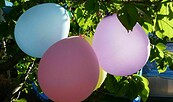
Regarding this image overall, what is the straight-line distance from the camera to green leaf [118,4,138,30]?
101 cm

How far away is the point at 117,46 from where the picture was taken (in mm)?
1201

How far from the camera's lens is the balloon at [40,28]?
127cm

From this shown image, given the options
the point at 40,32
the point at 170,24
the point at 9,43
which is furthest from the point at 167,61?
the point at 9,43

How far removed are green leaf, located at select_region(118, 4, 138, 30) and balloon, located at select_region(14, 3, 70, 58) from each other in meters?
0.34

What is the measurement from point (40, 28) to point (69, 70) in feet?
0.68

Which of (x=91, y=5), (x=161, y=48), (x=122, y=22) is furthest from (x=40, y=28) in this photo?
(x=161, y=48)

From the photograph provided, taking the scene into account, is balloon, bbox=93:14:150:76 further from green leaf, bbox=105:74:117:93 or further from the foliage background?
green leaf, bbox=105:74:117:93

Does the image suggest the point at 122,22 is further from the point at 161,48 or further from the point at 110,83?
the point at 161,48

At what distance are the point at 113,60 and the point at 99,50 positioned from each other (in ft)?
0.19

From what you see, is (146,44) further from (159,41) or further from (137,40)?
(159,41)

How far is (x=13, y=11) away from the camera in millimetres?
1595

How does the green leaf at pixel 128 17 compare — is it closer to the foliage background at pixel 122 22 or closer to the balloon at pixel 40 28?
the foliage background at pixel 122 22

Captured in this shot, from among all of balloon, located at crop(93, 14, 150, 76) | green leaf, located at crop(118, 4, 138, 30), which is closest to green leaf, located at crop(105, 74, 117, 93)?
balloon, located at crop(93, 14, 150, 76)

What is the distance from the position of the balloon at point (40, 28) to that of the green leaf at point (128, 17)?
0.34 meters
